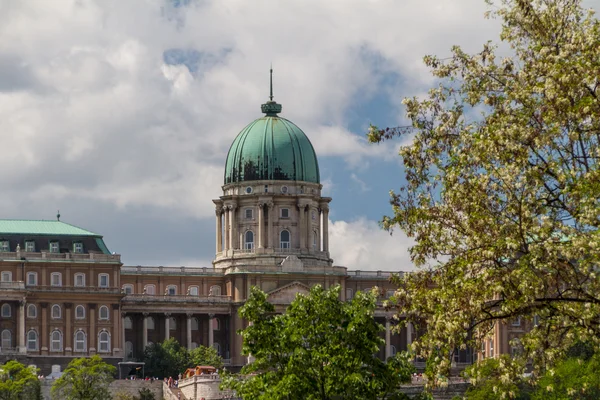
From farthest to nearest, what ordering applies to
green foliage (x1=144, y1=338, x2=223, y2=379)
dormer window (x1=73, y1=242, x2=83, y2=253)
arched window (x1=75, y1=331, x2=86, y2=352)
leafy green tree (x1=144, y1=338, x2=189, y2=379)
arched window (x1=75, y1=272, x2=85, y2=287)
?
dormer window (x1=73, y1=242, x2=83, y2=253) < arched window (x1=75, y1=272, x2=85, y2=287) < arched window (x1=75, y1=331, x2=86, y2=352) < green foliage (x1=144, y1=338, x2=223, y2=379) < leafy green tree (x1=144, y1=338, x2=189, y2=379)

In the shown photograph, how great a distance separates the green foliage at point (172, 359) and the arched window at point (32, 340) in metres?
12.4

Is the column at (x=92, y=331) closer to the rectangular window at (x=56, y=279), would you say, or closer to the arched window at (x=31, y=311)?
the rectangular window at (x=56, y=279)

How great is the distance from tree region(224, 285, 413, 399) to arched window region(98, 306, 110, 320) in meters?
109

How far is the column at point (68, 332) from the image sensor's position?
189000 mm

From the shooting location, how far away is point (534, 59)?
55.7 m

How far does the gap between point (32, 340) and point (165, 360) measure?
15.7m

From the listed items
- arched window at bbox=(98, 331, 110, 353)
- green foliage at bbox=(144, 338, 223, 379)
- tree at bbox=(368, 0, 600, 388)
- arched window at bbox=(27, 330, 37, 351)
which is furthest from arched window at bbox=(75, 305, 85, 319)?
tree at bbox=(368, 0, 600, 388)

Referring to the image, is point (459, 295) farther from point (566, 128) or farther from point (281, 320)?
point (281, 320)

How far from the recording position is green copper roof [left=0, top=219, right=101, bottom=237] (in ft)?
635

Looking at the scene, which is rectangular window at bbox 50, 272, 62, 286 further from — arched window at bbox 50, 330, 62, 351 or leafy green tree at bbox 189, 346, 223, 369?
leafy green tree at bbox 189, 346, 223, 369

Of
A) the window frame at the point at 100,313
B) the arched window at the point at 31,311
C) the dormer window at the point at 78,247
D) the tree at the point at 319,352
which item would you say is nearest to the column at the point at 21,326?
the arched window at the point at 31,311

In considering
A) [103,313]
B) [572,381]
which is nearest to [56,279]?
[103,313]

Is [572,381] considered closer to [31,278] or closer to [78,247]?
[78,247]


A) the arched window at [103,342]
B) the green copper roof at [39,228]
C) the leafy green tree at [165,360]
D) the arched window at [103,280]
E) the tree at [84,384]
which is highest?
the green copper roof at [39,228]
